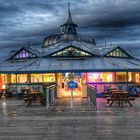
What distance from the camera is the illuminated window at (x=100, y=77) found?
31.4 meters

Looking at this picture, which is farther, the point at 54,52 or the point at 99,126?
the point at 54,52

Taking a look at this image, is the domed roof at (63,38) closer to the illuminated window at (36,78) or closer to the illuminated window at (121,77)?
the illuminated window at (36,78)

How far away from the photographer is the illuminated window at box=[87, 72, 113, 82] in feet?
103

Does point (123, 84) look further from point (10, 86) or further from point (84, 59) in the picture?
point (10, 86)

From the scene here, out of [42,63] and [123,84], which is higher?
[42,63]

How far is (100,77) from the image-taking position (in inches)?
1242

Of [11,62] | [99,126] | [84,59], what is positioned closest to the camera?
[99,126]

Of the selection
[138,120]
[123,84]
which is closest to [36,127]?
[138,120]

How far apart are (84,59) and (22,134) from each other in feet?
74.7

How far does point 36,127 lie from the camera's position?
12875 millimetres

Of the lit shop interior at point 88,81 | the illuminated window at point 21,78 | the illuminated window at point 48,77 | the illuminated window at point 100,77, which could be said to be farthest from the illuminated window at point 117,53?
the illuminated window at point 21,78

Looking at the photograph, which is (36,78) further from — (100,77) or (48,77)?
(100,77)

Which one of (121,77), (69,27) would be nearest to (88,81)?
(121,77)

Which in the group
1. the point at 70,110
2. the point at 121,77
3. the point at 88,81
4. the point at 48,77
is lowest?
the point at 70,110
